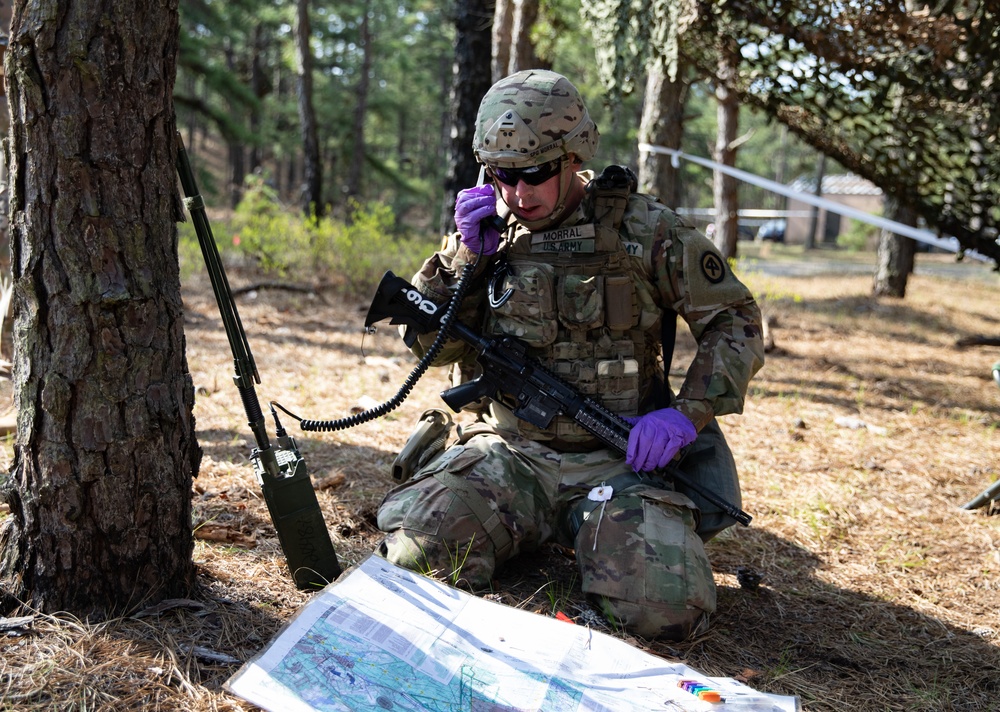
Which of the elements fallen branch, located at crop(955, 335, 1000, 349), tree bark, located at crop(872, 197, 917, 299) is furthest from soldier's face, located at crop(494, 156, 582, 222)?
tree bark, located at crop(872, 197, 917, 299)

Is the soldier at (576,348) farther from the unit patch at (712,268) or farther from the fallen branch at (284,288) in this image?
the fallen branch at (284,288)

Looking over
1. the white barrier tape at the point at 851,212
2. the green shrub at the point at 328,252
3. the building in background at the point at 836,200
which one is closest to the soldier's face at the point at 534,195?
the white barrier tape at the point at 851,212

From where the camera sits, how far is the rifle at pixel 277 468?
2404mm

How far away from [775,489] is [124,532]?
9.76 feet

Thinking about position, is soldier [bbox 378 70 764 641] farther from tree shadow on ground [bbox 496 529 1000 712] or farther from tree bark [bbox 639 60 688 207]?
tree bark [bbox 639 60 688 207]

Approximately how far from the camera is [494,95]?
289 centimetres

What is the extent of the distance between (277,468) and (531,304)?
41.8 inches

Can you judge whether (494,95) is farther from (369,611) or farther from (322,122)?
(322,122)

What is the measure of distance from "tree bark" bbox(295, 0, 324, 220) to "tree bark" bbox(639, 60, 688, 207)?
7.60 meters

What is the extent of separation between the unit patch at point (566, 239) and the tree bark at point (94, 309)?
4.20 ft

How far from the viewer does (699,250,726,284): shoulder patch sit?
2936 millimetres

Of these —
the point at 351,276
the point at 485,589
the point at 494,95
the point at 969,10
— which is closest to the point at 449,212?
the point at 351,276

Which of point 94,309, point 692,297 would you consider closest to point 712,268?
point 692,297

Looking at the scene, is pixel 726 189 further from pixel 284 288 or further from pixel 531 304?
pixel 531 304
